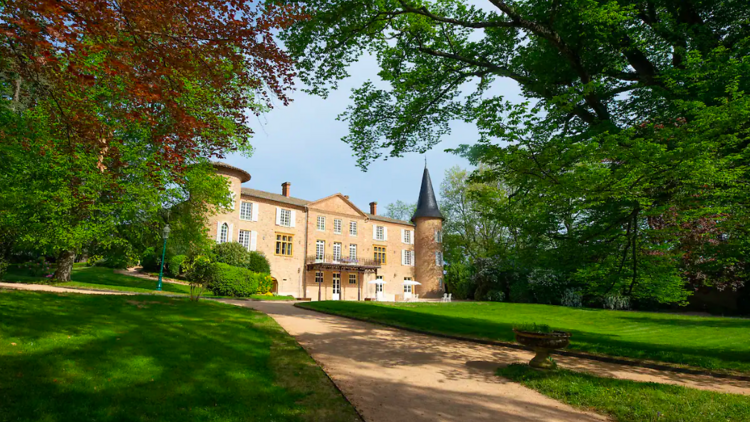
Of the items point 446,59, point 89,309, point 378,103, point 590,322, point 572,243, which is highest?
point 446,59

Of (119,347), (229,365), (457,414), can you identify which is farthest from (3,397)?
(457,414)

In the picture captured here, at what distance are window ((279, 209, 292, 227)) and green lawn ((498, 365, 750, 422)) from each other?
88.1ft

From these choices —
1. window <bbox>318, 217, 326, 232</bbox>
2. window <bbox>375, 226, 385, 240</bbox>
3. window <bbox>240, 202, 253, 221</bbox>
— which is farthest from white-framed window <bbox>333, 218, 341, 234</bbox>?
window <bbox>240, 202, 253, 221</bbox>

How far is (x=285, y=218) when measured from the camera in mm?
31297

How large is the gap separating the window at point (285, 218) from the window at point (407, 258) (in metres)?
12.6

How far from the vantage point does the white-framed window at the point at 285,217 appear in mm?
30919

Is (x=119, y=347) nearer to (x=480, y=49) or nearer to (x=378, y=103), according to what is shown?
(x=378, y=103)

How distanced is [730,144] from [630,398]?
4803 mm

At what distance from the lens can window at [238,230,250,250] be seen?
→ 2854 centimetres

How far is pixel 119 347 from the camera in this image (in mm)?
5309

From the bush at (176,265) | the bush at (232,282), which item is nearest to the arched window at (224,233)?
the bush at (176,265)

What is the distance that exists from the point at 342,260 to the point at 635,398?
98.1ft

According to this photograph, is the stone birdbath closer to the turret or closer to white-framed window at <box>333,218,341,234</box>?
white-framed window at <box>333,218,341,234</box>

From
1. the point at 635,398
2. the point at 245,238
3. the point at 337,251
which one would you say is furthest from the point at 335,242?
the point at 635,398
